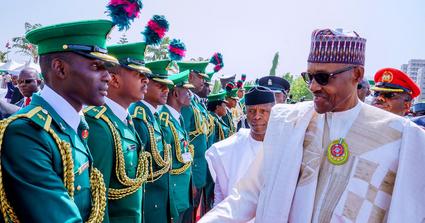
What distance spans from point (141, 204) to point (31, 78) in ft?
12.8

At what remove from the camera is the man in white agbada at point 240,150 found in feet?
13.0

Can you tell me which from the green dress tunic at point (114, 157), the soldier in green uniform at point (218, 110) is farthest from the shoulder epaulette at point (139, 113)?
the soldier in green uniform at point (218, 110)

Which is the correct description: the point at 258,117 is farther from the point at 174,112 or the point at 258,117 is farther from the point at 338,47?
the point at 338,47

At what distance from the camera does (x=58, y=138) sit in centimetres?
197

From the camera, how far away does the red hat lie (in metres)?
4.59

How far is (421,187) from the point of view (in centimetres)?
191

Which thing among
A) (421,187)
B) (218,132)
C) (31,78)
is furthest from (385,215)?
(218,132)

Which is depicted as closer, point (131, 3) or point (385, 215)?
point (385, 215)

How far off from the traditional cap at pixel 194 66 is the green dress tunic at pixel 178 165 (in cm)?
223

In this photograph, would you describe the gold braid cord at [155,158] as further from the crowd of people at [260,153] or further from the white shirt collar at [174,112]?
the white shirt collar at [174,112]

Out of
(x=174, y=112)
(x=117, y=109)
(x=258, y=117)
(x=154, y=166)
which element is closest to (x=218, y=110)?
(x=174, y=112)

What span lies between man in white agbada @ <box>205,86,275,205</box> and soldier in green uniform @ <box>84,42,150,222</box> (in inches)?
39.2

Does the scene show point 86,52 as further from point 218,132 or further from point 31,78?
point 218,132

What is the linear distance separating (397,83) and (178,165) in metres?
Result: 3.00
